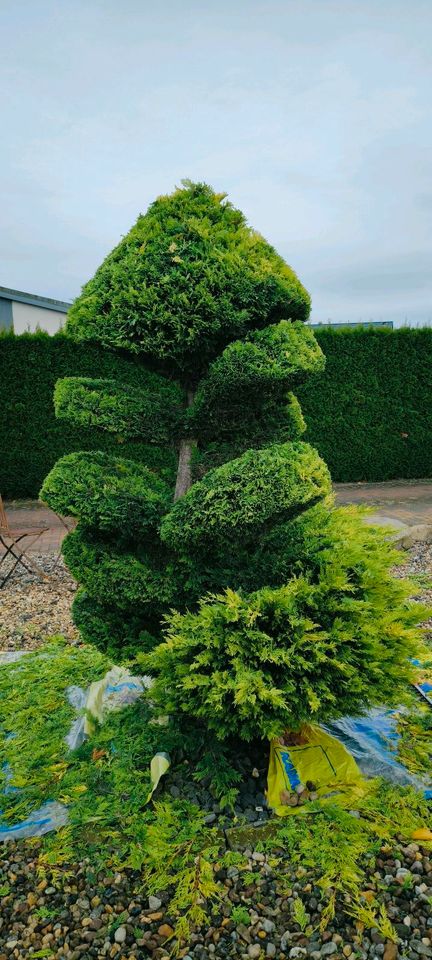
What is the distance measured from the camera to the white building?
19609 millimetres

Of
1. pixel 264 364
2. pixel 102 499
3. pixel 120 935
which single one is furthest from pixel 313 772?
pixel 264 364

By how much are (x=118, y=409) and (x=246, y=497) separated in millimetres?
951

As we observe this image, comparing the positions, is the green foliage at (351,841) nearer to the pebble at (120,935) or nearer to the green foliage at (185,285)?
the pebble at (120,935)

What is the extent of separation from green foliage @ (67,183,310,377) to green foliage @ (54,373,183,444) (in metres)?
0.26

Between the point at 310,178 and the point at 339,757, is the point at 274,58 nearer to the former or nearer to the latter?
the point at 310,178

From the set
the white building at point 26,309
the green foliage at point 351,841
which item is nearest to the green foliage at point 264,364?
the green foliage at point 351,841

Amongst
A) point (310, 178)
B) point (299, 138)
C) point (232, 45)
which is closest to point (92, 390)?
point (232, 45)

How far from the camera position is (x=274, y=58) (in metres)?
4.32

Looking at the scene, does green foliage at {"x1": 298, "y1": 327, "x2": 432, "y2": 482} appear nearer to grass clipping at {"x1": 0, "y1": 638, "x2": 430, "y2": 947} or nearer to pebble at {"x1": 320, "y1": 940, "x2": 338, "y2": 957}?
grass clipping at {"x1": 0, "y1": 638, "x2": 430, "y2": 947}

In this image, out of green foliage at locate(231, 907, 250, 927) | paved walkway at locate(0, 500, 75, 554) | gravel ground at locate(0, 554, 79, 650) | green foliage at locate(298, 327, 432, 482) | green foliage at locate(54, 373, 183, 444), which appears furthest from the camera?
green foliage at locate(298, 327, 432, 482)

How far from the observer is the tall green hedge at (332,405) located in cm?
995

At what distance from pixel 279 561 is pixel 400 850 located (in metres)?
1.28

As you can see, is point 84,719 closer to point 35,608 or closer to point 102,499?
Result: point 102,499

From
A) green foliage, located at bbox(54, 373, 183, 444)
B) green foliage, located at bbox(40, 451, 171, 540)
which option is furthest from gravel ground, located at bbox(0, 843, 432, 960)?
green foliage, located at bbox(54, 373, 183, 444)
